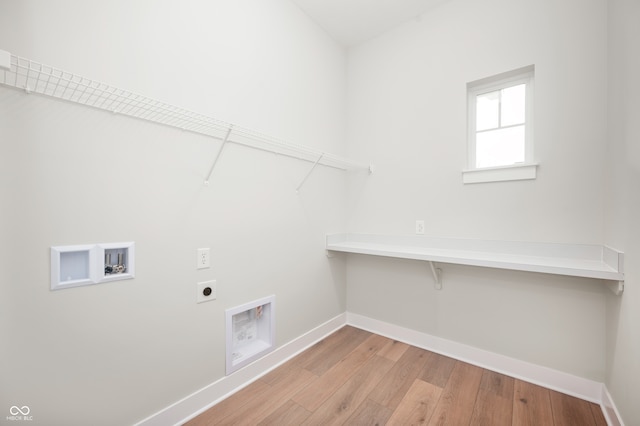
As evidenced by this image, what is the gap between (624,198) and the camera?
1.25 meters

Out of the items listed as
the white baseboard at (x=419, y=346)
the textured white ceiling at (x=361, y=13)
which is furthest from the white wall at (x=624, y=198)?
the textured white ceiling at (x=361, y=13)

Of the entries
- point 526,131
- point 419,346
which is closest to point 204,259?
point 419,346

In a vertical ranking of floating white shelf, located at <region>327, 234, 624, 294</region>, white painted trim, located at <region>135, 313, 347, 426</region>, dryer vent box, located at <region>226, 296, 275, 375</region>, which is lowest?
white painted trim, located at <region>135, 313, 347, 426</region>

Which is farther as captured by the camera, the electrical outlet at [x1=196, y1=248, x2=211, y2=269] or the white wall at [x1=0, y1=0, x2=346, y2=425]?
the electrical outlet at [x1=196, y1=248, x2=211, y2=269]

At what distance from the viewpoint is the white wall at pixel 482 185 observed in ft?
5.18

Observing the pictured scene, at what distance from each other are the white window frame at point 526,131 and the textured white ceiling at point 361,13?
78cm

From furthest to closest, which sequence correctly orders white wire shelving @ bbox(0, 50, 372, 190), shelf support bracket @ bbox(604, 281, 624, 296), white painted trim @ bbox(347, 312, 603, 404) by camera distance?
white painted trim @ bbox(347, 312, 603, 404), shelf support bracket @ bbox(604, 281, 624, 296), white wire shelving @ bbox(0, 50, 372, 190)

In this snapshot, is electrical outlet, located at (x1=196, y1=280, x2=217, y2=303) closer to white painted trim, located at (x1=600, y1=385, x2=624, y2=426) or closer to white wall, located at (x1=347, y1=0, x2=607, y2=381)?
white wall, located at (x1=347, y1=0, x2=607, y2=381)

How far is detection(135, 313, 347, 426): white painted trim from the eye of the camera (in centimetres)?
135

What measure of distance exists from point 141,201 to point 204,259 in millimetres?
445

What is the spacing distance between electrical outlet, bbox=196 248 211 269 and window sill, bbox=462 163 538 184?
186 centimetres

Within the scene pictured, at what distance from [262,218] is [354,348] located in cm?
132

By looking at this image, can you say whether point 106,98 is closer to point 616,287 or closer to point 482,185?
point 482,185

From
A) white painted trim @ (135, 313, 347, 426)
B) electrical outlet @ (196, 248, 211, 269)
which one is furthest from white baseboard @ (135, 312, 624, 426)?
electrical outlet @ (196, 248, 211, 269)
